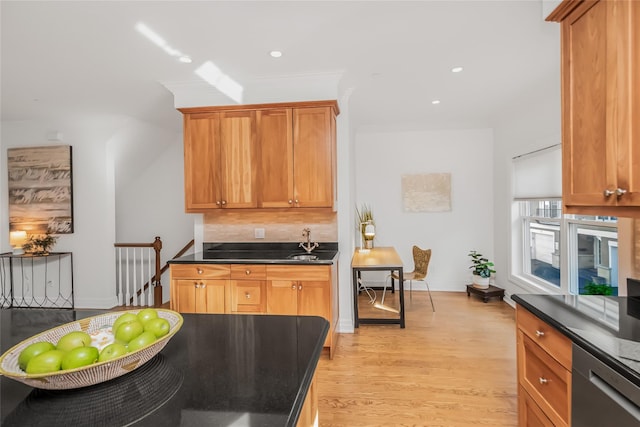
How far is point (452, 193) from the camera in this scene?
5305mm

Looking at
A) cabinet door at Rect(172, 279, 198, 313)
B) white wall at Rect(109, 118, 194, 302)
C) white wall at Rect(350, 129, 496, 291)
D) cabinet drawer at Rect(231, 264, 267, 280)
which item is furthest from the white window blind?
white wall at Rect(109, 118, 194, 302)

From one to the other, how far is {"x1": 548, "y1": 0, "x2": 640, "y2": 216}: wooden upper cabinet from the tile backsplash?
2.26m

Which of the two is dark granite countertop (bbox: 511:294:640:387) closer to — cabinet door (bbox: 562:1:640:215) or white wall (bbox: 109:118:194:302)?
cabinet door (bbox: 562:1:640:215)

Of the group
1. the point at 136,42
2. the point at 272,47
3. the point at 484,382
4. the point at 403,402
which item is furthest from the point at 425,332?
the point at 136,42

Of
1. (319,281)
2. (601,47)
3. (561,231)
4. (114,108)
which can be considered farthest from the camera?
(114,108)

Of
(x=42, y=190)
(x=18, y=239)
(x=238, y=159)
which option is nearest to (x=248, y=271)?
(x=238, y=159)

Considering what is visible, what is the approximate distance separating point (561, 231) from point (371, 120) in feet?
9.17

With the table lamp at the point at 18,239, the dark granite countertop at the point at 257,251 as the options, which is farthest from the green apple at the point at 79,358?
the table lamp at the point at 18,239

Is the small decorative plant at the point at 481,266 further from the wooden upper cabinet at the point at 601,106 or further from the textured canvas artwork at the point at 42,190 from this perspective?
the textured canvas artwork at the point at 42,190

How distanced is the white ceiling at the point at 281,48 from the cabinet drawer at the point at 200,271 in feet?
5.93

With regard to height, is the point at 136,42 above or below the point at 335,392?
above

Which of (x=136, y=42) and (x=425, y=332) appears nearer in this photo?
(x=136, y=42)

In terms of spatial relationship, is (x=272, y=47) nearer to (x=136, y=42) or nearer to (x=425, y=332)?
(x=136, y=42)

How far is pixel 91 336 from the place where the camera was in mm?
932
